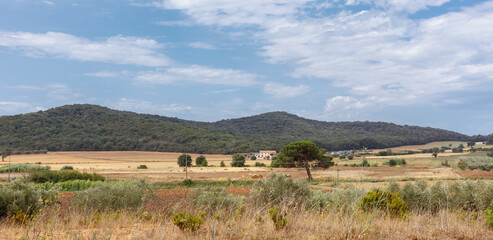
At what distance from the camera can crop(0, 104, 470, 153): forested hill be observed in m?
91.7

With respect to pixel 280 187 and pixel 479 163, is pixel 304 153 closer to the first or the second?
pixel 280 187

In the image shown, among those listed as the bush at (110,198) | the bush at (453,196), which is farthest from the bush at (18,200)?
the bush at (453,196)

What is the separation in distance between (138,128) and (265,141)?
38939mm

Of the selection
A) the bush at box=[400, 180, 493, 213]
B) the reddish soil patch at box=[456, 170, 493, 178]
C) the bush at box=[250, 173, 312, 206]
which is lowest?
the reddish soil patch at box=[456, 170, 493, 178]

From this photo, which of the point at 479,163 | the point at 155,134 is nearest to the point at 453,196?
the point at 479,163

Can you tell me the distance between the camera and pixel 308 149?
35.6 meters

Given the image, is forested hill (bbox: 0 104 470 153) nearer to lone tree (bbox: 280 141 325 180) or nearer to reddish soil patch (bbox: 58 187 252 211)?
lone tree (bbox: 280 141 325 180)

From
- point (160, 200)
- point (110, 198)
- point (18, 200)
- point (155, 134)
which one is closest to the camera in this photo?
point (18, 200)

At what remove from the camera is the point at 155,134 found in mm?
104000

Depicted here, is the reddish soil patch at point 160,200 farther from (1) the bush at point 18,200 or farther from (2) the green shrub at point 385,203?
(2) the green shrub at point 385,203

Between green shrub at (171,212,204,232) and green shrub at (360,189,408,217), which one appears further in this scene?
green shrub at (360,189,408,217)

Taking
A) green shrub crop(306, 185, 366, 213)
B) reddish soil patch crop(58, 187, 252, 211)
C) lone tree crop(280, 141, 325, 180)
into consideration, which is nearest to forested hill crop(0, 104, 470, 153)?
lone tree crop(280, 141, 325, 180)

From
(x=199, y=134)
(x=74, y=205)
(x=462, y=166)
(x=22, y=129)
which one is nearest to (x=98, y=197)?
(x=74, y=205)

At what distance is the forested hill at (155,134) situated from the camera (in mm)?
91688
